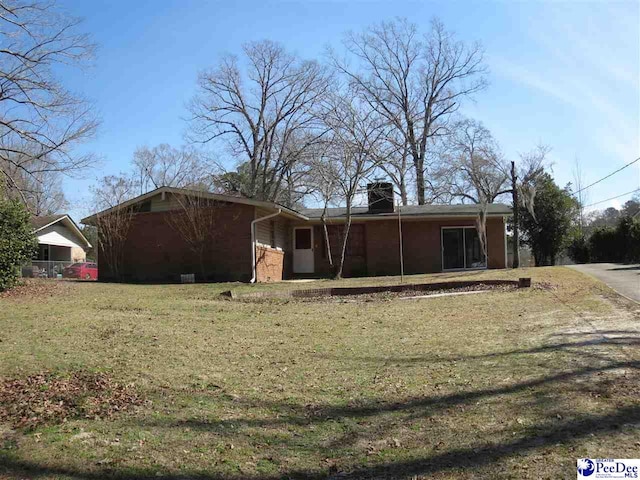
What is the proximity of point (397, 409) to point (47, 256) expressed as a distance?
40171mm

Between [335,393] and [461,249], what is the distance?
68.4 ft

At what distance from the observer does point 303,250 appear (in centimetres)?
2561

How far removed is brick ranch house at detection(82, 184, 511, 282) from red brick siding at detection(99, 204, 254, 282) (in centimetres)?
4

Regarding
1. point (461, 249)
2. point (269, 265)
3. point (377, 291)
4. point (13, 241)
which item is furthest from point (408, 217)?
point (13, 241)

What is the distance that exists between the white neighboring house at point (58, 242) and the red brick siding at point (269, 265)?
1739 centimetres

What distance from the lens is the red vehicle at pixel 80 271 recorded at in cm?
3359

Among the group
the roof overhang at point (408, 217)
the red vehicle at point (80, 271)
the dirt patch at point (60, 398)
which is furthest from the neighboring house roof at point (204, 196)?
the dirt patch at point (60, 398)

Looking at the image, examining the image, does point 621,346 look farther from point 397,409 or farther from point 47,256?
point 47,256

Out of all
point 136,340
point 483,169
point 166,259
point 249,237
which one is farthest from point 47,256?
point 136,340

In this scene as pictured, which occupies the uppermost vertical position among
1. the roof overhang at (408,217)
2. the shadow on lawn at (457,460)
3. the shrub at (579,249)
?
the roof overhang at (408,217)

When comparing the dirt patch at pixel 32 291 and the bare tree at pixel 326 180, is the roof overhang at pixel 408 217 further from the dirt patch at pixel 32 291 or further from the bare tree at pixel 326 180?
the dirt patch at pixel 32 291

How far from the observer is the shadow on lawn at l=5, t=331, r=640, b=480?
3850 mm

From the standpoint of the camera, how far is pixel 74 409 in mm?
4961

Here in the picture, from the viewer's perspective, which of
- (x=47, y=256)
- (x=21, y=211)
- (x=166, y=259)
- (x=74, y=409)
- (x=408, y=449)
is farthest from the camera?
(x=47, y=256)
